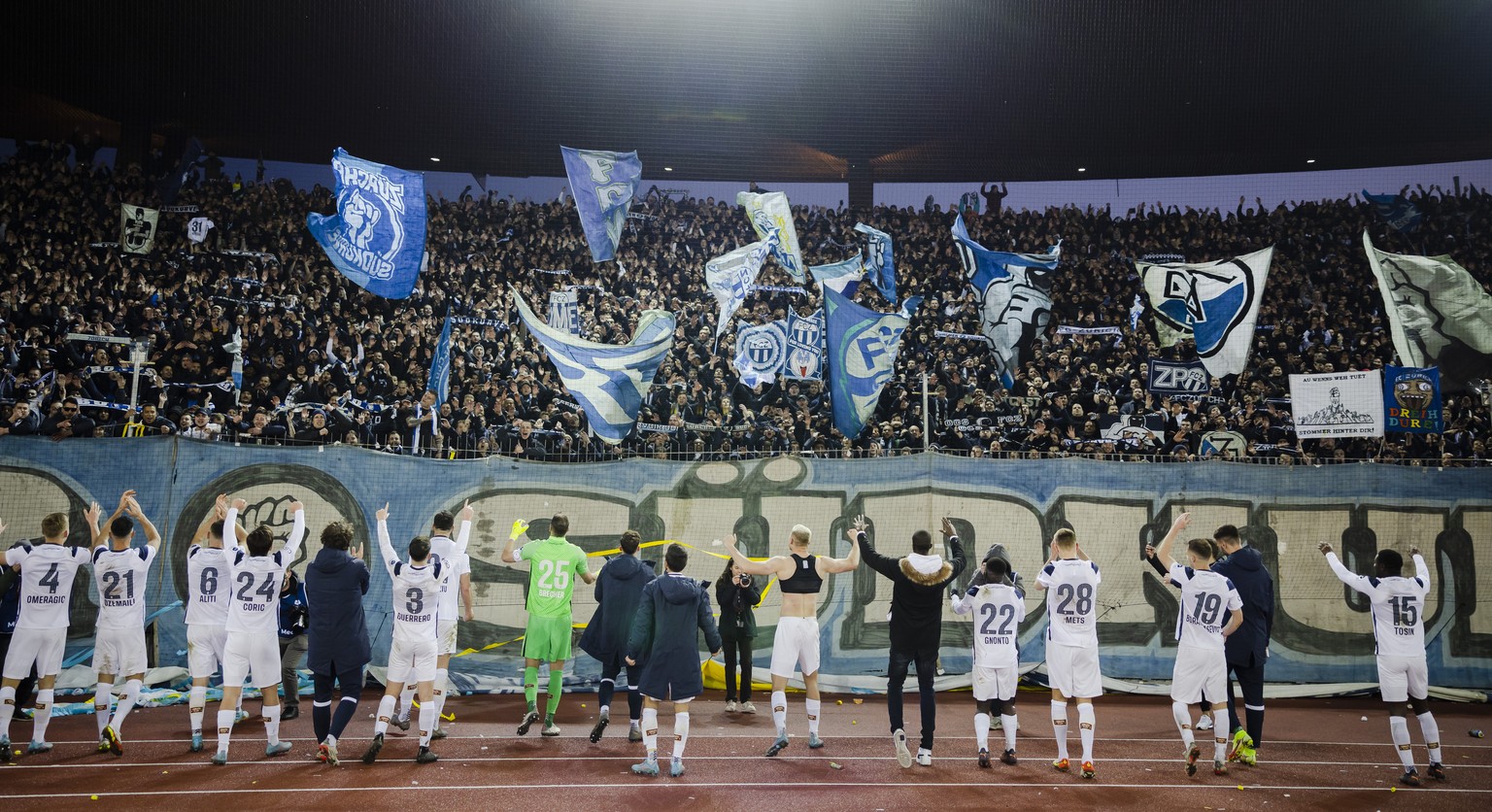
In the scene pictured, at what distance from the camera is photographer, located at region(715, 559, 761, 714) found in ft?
40.1

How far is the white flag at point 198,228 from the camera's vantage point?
76.2 ft

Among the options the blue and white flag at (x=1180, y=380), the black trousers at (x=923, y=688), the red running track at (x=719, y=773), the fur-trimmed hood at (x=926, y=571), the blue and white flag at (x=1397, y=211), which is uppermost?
the blue and white flag at (x=1397, y=211)

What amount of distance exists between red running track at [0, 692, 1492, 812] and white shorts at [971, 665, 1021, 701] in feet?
2.42

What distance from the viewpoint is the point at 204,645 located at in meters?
10.0

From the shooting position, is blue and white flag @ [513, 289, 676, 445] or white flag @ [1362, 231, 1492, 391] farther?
white flag @ [1362, 231, 1492, 391]

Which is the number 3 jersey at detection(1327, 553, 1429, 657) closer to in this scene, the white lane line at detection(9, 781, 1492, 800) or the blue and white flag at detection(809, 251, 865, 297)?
the white lane line at detection(9, 781, 1492, 800)

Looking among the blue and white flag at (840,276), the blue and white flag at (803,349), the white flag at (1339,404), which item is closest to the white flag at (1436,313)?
the white flag at (1339,404)

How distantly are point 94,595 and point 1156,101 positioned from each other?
98.8 ft

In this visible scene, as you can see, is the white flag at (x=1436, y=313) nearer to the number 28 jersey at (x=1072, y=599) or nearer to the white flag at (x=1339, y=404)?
the white flag at (x=1339, y=404)

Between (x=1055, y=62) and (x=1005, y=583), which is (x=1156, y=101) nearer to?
(x=1055, y=62)

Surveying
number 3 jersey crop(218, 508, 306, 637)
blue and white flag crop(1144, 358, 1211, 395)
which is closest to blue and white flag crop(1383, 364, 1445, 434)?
blue and white flag crop(1144, 358, 1211, 395)

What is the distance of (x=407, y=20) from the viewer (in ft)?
85.1

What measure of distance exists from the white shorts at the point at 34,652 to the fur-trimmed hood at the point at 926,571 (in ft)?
27.9

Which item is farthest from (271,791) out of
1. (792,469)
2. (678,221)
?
(678,221)
